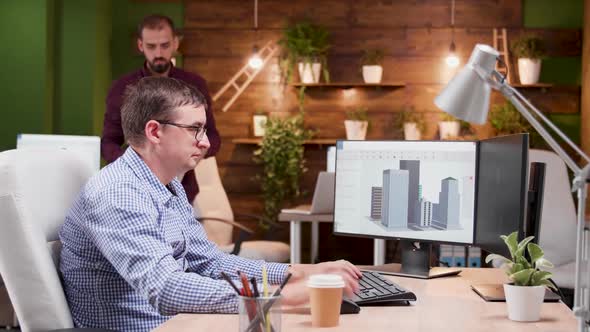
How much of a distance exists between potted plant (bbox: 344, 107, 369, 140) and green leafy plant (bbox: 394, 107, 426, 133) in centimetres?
25

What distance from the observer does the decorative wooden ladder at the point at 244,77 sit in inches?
263

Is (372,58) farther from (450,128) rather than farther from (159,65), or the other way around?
(159,65)

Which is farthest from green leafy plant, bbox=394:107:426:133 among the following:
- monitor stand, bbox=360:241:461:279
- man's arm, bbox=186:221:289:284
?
man's arm, bbox=186:221:289:284

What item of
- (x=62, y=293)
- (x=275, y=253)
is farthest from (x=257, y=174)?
(x=62, y=293)

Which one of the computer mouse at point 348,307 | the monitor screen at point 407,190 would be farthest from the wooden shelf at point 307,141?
the computer mouse at point 348,307

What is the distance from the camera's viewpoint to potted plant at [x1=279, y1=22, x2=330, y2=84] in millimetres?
6520

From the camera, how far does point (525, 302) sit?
1.83 m

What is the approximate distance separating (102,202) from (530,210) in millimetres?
1179

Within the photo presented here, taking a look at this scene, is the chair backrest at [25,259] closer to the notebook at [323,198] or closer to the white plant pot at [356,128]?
the notebook at [323,198]

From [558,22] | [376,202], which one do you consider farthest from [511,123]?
[376,202]

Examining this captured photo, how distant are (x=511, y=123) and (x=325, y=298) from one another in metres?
4.89

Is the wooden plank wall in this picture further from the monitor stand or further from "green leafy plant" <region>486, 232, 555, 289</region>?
"green leafy plant" <region>486, 232, 555, 289</region>

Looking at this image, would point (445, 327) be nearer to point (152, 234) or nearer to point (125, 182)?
point (152, 234)

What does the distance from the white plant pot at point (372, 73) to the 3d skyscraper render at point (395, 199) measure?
3815 millimetres
